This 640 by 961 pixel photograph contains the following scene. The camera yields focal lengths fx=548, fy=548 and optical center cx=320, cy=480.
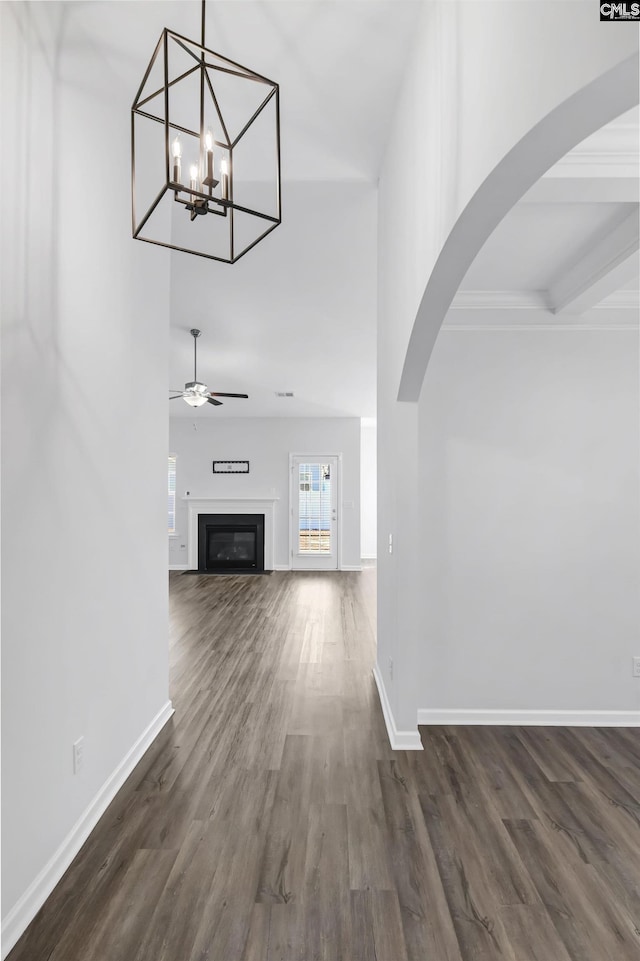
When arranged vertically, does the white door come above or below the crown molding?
below

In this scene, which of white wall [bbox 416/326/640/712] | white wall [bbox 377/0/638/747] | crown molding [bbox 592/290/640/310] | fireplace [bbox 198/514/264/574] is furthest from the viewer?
fireplace [bbox 198/514/264/574]

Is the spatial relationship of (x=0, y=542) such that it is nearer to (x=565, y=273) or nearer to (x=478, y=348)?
(x=478, y=348)

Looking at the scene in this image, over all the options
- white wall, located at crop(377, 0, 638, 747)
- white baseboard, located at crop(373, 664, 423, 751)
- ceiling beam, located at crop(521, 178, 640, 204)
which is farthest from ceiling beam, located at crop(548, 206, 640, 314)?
white baseboard, located at crop(373, 664, 423, 751)

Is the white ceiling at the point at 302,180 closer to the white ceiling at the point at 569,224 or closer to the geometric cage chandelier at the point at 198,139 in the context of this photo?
the geometric cage chandelier at the point at 198,139

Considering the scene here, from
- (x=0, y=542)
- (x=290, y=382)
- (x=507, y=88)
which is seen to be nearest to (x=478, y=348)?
(x=507, y=88)

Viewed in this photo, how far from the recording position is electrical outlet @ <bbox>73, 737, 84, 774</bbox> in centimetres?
208

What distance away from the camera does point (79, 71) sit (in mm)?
2143

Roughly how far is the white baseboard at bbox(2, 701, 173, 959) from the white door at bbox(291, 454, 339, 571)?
277 inches

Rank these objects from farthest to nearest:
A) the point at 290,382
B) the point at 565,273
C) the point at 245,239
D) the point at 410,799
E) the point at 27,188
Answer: the point at 290,382
the point at 245,239
the point at 565,273
the point at 410,799
the point at 27,188

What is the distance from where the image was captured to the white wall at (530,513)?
130 inches

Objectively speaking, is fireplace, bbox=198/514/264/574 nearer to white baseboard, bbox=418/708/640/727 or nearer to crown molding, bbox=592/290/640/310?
white baseboard, bbox=418/708/640/727

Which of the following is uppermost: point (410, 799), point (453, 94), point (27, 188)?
point (453, 94)

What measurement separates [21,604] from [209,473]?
26.9 feet

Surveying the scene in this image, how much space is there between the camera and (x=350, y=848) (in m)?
2.07
